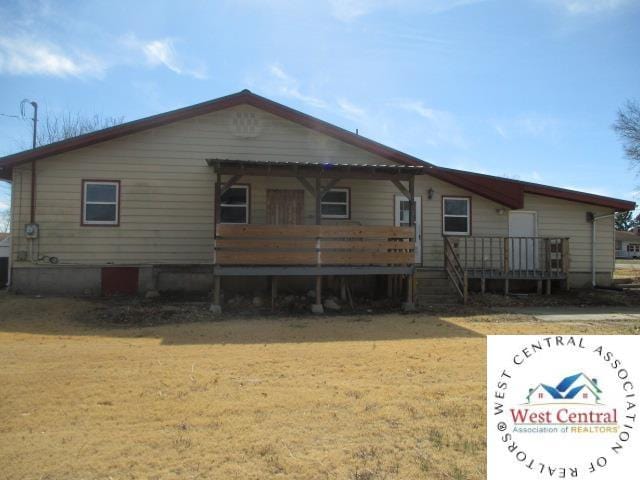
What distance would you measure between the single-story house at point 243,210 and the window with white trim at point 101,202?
25 millimetres

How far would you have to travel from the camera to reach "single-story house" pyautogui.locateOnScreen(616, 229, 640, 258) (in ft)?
212

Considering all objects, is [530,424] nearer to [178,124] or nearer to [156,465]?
[156,465]

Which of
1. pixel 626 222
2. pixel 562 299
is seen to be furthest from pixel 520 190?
pixel 626 222

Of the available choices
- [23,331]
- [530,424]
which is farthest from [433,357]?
[23,331]

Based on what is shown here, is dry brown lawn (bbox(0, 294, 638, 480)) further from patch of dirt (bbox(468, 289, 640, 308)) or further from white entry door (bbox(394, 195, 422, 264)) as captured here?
white entry door (bbox(394, 195, 422, 264))

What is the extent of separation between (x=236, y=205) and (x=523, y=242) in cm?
843

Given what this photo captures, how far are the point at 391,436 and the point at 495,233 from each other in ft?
38.4

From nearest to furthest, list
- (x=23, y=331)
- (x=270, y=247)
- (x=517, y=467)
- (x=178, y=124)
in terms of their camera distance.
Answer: (x=517, y=467), (x=23, y=331), (x=270, y=247), (x=178, y=124)

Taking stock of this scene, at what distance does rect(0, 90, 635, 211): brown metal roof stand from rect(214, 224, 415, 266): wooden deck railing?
76.3 inches

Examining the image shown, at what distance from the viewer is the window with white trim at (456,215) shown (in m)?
14.2

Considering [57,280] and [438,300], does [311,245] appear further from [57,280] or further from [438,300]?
[57,280]

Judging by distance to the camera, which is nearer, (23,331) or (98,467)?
(98,467)

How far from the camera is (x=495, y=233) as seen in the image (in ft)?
47.3

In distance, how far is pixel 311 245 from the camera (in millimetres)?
10750
